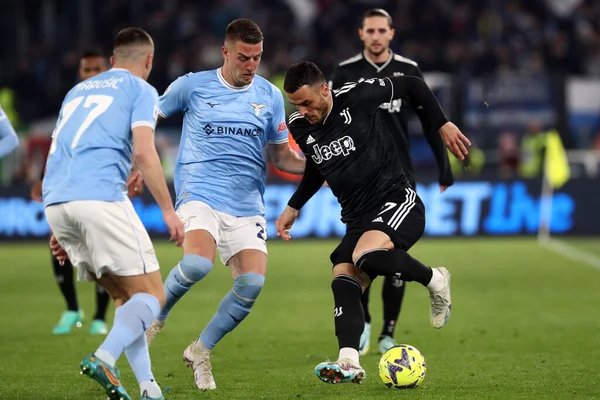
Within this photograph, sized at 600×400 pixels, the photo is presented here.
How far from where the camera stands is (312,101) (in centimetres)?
714

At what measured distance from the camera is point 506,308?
12.2m

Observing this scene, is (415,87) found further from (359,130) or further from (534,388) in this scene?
(534,388)

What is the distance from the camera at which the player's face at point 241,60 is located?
24.5 feet

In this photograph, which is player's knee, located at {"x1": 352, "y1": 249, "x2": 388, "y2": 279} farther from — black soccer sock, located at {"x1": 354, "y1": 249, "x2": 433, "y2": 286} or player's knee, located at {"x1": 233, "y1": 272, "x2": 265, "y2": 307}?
player's knee, located at {"x1": 233, "y1": 272, "x2": 265, "y2": 307}

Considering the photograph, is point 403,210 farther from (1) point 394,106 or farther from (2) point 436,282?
(1) point 394,106

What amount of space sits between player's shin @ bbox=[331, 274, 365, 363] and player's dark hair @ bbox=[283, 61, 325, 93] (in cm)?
130

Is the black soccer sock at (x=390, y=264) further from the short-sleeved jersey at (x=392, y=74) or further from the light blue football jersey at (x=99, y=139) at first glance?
the short-sleeved jersey at (x=392, y=74)

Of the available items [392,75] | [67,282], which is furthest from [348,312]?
[67,282]

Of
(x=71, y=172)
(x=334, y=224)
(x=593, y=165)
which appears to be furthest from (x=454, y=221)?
(x=71, y=172)

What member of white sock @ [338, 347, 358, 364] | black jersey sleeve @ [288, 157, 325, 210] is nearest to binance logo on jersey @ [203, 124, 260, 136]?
black jersey sleeve @ [288, 157, 325, 210]

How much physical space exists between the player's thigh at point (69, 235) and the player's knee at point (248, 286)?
1282 millimetres

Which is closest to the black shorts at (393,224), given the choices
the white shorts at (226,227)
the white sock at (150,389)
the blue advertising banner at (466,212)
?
the white shorts at (226,227)

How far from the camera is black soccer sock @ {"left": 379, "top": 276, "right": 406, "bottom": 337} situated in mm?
9242

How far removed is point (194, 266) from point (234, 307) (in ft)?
1.39
